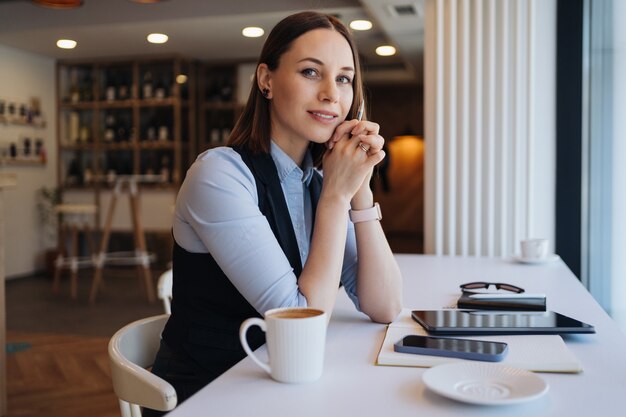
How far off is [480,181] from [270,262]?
197 cm

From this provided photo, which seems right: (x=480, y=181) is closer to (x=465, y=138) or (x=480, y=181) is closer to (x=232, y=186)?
(x=465, y=138)

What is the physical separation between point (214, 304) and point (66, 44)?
639cm

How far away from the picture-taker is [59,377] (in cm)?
375

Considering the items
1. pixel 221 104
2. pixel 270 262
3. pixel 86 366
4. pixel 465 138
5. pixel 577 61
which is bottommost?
pixel 86 366

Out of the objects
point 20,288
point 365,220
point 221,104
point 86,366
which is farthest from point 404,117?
point 365,220

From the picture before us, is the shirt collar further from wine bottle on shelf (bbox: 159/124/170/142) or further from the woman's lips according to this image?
wine bottle on shelf (bbox: 159/124/170/142)

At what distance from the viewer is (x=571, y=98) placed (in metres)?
2.87

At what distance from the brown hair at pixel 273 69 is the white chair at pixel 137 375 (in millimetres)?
492

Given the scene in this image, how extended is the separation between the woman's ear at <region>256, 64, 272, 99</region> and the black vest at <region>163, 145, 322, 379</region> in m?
0.22

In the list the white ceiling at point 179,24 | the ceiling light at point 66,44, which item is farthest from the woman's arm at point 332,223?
the ceiling light at point 66,44

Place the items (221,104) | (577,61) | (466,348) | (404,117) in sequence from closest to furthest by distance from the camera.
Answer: (466,348)
(577,61)
(221,104)
(404,117)

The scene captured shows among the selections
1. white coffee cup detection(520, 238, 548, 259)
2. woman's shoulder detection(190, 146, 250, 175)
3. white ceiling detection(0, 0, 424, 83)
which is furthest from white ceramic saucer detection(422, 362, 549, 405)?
white ceiling detection(0, 0, 424, 83)

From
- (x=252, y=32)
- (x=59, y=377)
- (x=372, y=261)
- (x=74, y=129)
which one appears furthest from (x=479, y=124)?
(x=74, y=129)

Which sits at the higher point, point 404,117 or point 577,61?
point 404,117
